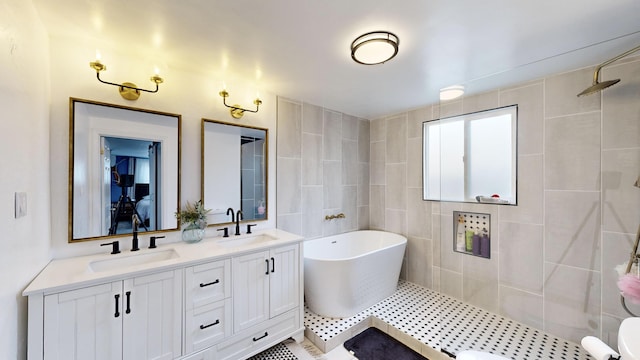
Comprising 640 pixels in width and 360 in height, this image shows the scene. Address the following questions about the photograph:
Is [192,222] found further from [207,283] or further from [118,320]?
[118,320]

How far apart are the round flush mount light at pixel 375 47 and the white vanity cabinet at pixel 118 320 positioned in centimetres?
195

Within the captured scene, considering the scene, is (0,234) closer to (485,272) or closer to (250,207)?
(250,207)

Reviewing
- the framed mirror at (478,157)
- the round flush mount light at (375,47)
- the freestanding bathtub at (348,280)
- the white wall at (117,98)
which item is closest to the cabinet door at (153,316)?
the white wall at (117,98)

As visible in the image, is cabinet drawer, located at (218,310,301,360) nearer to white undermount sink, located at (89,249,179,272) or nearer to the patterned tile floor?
the patterned tile floor

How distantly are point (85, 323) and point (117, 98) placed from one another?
4.83 ft

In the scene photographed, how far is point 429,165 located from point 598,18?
1774 millimetres

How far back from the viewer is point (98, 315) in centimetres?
129

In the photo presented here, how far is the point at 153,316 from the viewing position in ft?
4.72

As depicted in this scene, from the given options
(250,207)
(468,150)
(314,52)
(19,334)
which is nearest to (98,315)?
(19,334)

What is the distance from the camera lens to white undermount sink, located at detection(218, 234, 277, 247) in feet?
6.85

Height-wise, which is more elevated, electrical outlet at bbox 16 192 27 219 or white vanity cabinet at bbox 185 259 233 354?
electrical outlet at bbox 16 192 27 219

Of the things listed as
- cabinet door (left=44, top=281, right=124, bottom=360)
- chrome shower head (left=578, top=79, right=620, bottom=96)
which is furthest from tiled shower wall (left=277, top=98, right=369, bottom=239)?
chrome shower head (left=578, top=79, right=620, bottom=96)

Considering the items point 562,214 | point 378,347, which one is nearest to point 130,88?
point 378,347

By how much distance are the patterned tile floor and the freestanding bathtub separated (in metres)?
0.11
